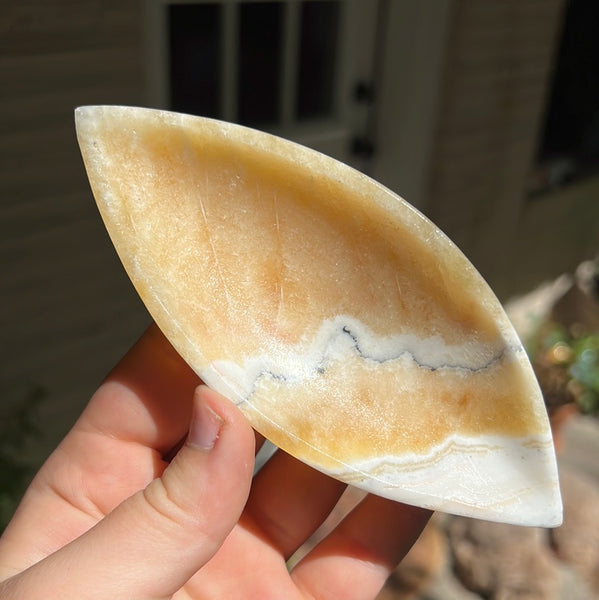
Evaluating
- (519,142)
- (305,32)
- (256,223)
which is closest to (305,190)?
(256,223)

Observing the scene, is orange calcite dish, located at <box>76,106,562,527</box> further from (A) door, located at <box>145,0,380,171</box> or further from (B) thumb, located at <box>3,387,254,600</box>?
(A) door, located at <box>145,0,380,171</box>

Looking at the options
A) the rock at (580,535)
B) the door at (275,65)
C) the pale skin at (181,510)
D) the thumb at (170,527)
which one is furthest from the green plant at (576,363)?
the thumb at (170,527)

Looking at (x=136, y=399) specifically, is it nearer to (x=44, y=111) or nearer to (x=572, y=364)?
(x=44, y=111)

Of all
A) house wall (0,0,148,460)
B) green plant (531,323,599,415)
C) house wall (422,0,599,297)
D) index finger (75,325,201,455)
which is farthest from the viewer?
green plant (531,323,599,415)

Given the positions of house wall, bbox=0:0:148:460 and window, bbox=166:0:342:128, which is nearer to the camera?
house wall, bbox=0:0:148:460

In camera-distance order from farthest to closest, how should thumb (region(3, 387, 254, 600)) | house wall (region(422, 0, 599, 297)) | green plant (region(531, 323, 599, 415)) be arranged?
1. green plant (region(531, 323, 599, 415))
2. house wall (region(422, 0, 599, 297))
3. thumb (region(3, 387, 254, 600))

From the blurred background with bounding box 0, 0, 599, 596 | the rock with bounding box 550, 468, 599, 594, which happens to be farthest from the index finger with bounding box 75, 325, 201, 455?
the rock with bounding box 550, 468, 599, 594

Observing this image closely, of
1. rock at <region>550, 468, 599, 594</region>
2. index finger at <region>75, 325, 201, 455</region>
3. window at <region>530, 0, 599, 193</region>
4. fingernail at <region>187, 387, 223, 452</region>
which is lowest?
rock at <region>550, 468, 599, 594</region>

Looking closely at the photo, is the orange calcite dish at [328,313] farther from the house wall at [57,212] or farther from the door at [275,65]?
the door at [275,65]

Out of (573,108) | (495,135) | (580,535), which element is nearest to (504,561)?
(580,535)
